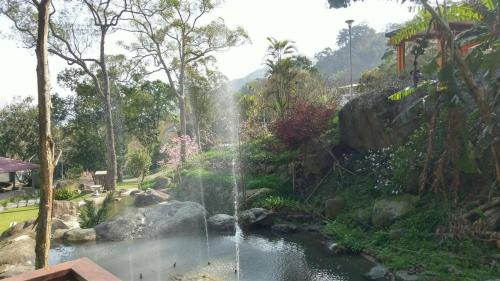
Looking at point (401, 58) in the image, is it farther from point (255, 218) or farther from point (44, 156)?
point (44, 156)

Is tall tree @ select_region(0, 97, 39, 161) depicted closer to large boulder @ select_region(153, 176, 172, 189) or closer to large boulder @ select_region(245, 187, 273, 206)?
large boulder @ select_region(153, 176, 172, 189)

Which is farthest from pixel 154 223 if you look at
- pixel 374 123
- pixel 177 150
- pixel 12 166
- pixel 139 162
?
pixel 139 162

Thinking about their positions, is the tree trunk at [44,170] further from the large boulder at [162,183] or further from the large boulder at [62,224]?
the large boulder at [162,183]

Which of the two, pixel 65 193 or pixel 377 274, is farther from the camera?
pixel 65 193

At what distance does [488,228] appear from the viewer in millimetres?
7824

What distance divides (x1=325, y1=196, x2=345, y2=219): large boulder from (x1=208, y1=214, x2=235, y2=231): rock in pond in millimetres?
2848

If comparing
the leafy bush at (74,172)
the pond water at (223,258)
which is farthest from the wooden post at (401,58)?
the leafy bush at (74,172)

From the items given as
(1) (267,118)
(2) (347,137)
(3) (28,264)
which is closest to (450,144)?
(2) (347,137)

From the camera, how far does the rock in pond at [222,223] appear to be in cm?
1227

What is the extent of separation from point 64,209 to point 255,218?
6909mm

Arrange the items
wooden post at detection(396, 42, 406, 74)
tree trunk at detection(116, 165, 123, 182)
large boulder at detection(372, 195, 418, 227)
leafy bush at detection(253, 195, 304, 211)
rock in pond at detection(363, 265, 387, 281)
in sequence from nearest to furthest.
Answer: rock in pond at detection(363, 265, 387, 281) → large boulder at detection(372, 195, 418, 227) → leafy bush at detection(253, 195, 304, 211) → wooden post at detection(396, 42, 406, 74) → tree trunk at detection(116, 165, 123, 182)

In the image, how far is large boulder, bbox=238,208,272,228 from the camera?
12.2m

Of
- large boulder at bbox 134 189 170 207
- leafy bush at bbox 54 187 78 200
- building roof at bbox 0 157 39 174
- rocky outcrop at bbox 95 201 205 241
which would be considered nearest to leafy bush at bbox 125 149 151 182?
leafy bush at bbox 54 187 78 200

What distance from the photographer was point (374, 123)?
12.8 meters
